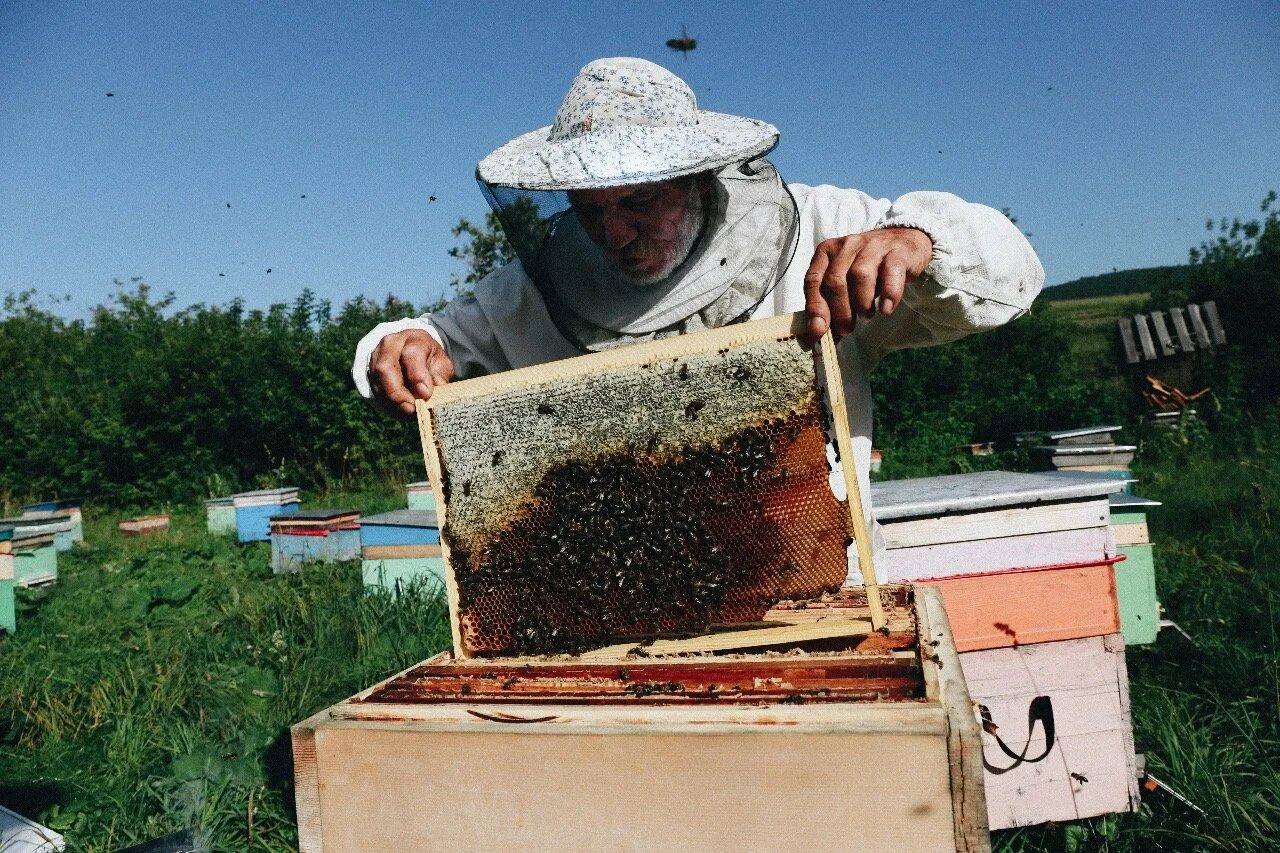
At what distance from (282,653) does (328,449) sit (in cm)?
1240

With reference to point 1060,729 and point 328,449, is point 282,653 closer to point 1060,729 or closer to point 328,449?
point 1060,729

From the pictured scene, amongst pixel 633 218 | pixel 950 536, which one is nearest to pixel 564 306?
pixel 633 218

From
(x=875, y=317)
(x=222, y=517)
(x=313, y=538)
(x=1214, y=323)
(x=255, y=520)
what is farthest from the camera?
(x=1214, y=323)

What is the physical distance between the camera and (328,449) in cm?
1622

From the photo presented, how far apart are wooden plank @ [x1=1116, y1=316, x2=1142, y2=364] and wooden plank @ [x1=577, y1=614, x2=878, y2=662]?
1636 centimetres

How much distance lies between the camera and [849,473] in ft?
5.09

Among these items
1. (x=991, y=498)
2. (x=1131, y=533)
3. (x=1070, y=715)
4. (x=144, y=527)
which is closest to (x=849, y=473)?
(x=991, y=498)

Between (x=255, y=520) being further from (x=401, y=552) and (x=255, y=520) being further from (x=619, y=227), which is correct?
(x=619, y=227)

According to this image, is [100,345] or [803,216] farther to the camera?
[100,345]

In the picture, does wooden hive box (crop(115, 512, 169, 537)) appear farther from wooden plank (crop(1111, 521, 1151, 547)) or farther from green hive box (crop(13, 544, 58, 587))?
wooden plank (crop(1111, 521, 1151, 547))

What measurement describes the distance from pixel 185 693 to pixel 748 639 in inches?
143

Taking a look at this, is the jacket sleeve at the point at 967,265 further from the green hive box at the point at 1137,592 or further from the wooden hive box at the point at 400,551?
the wooden hive box at the point at 400,551

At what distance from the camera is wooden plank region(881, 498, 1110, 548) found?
2877 millimetres

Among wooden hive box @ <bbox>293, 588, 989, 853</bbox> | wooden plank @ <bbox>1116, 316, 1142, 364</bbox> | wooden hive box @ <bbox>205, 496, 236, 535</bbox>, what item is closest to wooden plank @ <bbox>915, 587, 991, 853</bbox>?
wooden hive box @ <bbox>293, 588, 989, 853</bbox>
